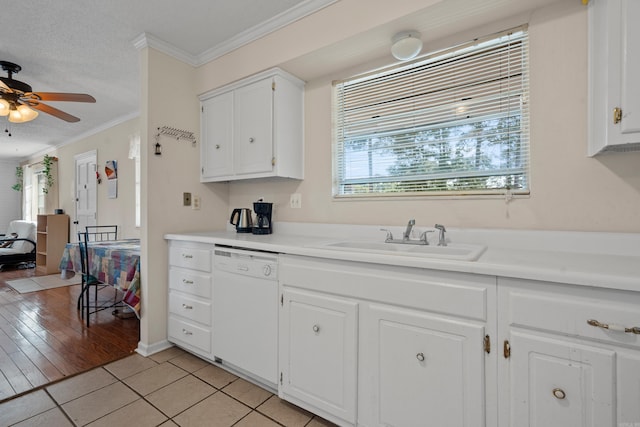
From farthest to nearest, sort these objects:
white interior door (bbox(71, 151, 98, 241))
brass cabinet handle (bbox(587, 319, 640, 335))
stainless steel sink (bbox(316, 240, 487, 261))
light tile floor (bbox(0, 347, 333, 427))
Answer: white interior door (bbox(71, 151, 98, 241)) < light tile floor (bbox(0, 347, 333, 427)) < stainless steel sink (bbox(316, 240, 487, 261)) < brass cabinet handle (bbox(587, 319, 640, 335))

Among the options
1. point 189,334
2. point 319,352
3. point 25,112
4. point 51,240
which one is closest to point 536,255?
point 319,352

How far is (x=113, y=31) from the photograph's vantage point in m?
2.19

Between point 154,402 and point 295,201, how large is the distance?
1.54 m

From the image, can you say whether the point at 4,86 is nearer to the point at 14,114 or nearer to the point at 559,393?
the point at 14,114

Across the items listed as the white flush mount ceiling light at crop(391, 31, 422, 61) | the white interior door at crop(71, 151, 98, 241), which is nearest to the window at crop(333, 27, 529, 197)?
the white flush mount ceiling light at crop(391, 31, 422, 61)

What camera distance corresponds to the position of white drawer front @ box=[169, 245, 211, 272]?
6.75ft

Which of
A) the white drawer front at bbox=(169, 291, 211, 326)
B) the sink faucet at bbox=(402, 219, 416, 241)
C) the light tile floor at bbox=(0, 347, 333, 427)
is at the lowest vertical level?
the light tile floor at bbox=(0, 347, 333, 427)

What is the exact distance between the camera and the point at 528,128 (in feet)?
5.13

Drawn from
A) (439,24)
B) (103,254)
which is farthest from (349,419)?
(103,254)

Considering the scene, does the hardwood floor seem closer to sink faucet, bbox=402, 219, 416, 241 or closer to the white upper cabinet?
sink faucet, bbox=402, 219, 416, 241

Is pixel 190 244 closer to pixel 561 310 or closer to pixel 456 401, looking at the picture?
pixel 456 401

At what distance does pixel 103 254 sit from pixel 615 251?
11.6ft

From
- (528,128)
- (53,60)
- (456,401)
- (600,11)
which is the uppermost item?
(53,60)

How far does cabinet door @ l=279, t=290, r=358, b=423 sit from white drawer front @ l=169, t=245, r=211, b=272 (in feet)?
2.42
